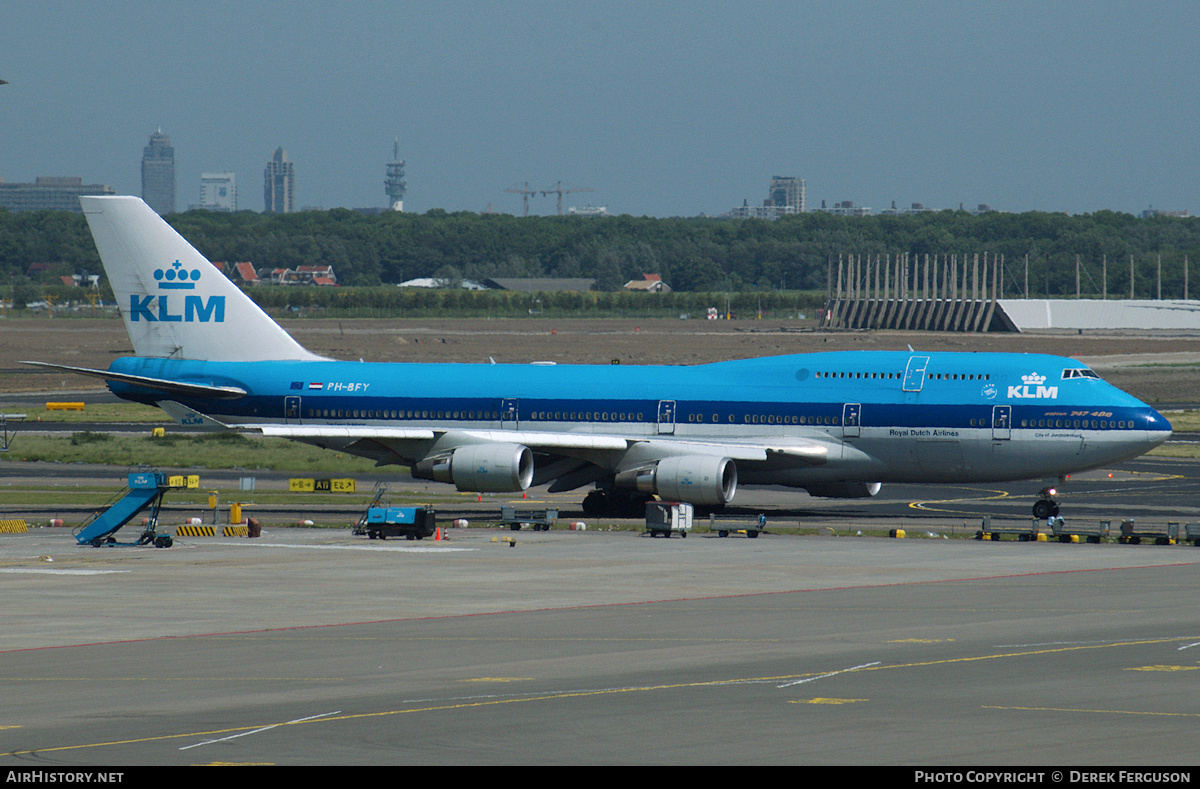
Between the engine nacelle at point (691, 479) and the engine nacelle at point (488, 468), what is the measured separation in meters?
3.51

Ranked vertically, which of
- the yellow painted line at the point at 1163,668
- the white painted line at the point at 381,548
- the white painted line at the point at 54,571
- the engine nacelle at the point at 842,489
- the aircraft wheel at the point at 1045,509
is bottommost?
the white painted line at the point at 54,571

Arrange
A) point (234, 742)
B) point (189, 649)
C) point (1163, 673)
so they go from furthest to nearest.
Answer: point (189, 649)
point (1163, 673)
point (234, 742)

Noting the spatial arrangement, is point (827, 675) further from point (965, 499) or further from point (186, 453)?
point (186, 453)

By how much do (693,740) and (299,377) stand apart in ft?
127

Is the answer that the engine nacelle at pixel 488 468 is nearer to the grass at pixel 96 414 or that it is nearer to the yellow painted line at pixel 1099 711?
the yellow painted line at pixel 1099 711

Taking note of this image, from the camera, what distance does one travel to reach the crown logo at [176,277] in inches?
2291

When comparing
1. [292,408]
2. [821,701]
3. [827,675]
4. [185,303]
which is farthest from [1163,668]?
[185,303]

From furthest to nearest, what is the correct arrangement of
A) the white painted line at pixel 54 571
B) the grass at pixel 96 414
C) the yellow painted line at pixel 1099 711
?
the grass at pixel 96 414, the white painted line at pixel 54 571, the yellow painted line at pixel 1099 711

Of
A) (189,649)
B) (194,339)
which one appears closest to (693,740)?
(189,649)

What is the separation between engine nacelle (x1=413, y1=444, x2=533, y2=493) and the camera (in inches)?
1961

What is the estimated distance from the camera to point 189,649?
1056 inches

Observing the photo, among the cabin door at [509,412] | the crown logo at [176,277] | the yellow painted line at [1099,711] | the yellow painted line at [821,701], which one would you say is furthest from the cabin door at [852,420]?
the yellow painted line at [1099,711]

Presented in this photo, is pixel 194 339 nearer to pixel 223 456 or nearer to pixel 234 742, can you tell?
pixel 223 456

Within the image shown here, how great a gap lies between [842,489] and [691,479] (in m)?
6.33
